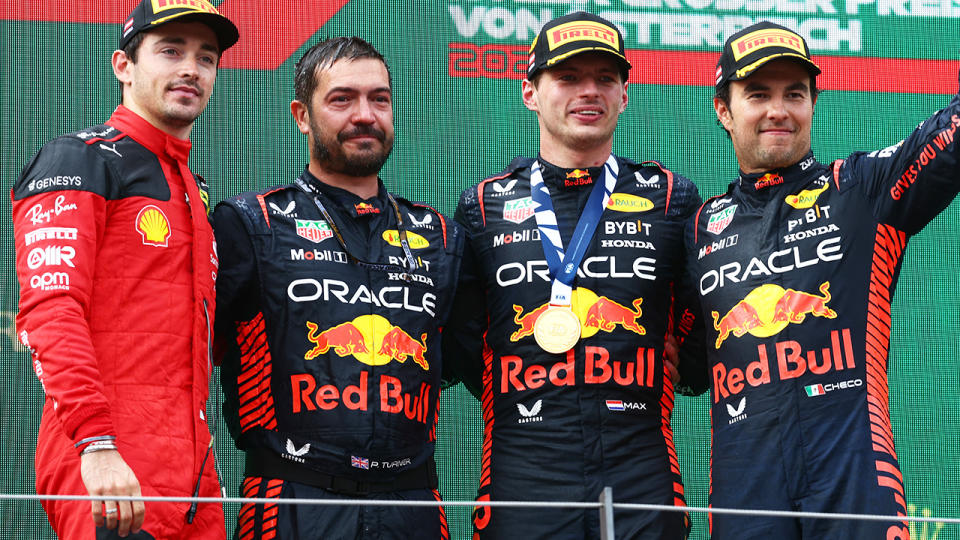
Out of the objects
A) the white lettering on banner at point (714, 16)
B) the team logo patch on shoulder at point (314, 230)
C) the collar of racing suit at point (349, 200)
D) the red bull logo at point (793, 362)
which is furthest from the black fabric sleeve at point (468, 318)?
the white lettering on banner at point (714, 16)

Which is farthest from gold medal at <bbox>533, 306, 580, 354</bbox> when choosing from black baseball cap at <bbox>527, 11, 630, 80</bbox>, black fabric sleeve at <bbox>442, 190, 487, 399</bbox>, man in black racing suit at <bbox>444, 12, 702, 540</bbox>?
black baseball cap at <bbox>527, 11, 630, 80</bbox>

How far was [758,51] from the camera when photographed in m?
2.58

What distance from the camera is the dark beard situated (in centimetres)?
256

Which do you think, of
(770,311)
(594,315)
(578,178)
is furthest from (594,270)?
(770,311)

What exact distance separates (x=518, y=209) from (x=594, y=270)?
23 cm

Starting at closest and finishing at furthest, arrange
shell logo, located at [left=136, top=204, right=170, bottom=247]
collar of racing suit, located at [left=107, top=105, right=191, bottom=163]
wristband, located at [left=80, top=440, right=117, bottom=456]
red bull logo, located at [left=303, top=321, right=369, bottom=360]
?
1. wristband, located at [left=80, top=440, right=117, bottom=456]
2. shell logo, located at [left=136, top=204, right=170, bottom=247]
3. collar of racing suit, located at [left=107, top=105, right=191, bottom=163]
4. red bull logo, located at [left=303, top=321, right=369, bottom=360]

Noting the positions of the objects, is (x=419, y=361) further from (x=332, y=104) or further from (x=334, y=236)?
(x=332, y=104)

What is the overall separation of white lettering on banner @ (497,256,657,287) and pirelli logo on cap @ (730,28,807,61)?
0.48 metres

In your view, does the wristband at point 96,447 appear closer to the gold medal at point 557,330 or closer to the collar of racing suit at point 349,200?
the collar of racing suit at point 349,200

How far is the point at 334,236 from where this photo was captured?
2514 mm

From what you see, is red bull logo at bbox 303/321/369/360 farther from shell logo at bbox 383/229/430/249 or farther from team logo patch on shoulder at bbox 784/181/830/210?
team logo patch on shoulder at bbox 784/181/830/210

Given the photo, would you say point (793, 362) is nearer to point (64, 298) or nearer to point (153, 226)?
point (153, 226)

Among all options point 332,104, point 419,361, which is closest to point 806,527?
point 419,361

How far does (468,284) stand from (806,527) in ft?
2.87
